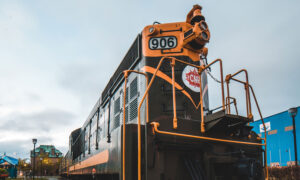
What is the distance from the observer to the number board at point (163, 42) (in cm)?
480

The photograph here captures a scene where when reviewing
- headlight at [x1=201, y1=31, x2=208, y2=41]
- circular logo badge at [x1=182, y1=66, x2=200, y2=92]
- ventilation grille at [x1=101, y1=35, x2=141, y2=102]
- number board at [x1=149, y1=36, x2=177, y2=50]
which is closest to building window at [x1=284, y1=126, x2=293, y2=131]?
ventilation grille at [x1=101, y1=35, x2=141, y2=102]

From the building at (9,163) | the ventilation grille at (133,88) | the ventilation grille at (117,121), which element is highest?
the ventilation grille at (133,88)

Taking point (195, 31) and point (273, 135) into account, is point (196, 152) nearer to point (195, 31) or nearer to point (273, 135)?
point (195, 31)

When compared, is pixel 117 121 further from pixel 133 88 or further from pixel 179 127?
pixel 179 127

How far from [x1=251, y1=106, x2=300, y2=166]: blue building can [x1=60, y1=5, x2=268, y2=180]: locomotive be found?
50.1 ft

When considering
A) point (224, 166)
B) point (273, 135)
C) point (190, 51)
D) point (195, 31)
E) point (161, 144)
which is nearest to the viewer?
point (161, 144)

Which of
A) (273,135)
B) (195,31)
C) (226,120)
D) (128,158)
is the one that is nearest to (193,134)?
(226,120)

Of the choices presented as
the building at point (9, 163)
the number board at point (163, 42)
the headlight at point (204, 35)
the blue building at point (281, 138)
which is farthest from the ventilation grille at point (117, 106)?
the building at point (9, 163)

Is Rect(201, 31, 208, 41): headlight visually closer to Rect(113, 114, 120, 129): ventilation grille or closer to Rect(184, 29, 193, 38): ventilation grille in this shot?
Rect(184, 29, 193, 38): ventilation grille

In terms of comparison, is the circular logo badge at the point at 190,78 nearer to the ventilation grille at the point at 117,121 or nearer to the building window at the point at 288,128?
the ventilation grille at the point at 117,121

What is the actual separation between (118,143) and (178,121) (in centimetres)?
89

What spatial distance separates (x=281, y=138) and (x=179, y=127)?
1748 cm

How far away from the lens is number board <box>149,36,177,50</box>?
189 inches

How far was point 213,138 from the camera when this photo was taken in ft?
11.7
